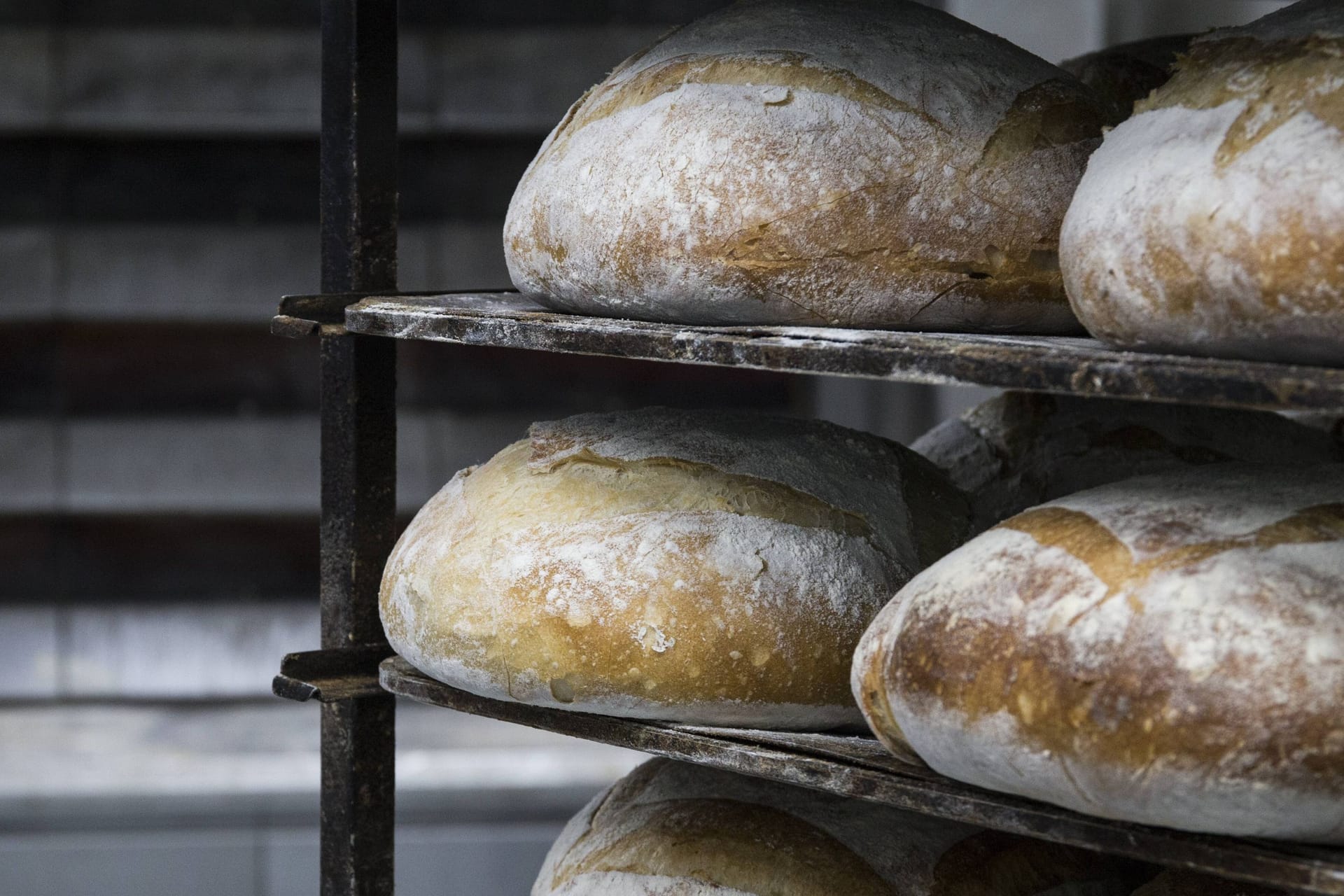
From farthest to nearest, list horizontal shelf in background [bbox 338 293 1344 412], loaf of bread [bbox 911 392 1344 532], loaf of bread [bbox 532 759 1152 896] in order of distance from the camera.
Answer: loaf of bread [bbox 911 392 1344 532] → loaf of bread [bbox 532 759 1152 896] → horizontal shelf in background [bbox 338 293 1344 412]

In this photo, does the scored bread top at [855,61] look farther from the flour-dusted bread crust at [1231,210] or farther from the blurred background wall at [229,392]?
the blurred background wall at [229,392]

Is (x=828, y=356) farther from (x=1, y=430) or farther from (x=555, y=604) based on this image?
(x=1, y=430)

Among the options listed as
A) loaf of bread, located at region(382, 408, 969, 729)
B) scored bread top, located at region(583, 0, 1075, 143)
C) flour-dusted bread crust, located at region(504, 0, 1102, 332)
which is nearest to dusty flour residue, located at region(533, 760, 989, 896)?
loaf of bread, located at region(382, 408, 969, 729)

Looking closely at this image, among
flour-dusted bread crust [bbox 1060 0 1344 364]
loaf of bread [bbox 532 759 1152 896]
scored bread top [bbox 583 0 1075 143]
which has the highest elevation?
scored bread top [bbox 583 0 1075 143]

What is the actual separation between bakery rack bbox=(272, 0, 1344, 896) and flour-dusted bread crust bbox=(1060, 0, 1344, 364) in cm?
5

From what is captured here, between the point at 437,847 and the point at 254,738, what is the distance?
0.45 metres

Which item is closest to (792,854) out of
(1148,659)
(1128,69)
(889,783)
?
(889,783)

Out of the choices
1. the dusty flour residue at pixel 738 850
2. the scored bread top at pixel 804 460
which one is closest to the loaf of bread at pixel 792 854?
the dusty flour residue at pixel 738 850

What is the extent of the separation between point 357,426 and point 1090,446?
32.5 inches

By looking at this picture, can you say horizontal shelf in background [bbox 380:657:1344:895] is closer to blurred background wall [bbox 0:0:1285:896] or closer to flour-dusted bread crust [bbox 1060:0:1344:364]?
flour-dusted bread crust [bbox 1060:0:1344:364]

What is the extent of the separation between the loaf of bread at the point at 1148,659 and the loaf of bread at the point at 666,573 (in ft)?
0.61

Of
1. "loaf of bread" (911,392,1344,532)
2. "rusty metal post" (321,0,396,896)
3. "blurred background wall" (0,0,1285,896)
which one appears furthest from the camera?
"blurred background wall" (0,0,1285,896)

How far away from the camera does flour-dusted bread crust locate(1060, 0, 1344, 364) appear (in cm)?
105

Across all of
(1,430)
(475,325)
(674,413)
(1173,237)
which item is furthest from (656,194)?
(1,430)
